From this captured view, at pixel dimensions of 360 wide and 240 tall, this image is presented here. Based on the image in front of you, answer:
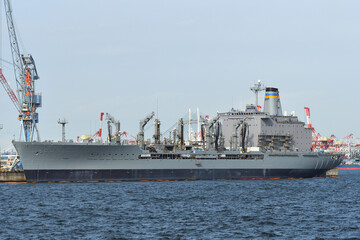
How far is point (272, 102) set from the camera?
73.4 metres

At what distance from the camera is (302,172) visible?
69.2 metres

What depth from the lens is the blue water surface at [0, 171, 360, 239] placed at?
2611 cm

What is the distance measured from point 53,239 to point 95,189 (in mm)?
24435

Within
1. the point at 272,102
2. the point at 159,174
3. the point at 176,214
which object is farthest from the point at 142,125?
the point at 176,214

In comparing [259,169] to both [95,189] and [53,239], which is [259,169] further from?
[53,239]

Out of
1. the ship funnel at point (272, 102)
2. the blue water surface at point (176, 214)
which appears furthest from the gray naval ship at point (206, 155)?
the blue water surface at point (176, 214)

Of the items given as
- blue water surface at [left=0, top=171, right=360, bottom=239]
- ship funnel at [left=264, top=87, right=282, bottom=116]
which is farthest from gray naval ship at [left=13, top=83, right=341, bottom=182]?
blue water surface at [left=0, top=171, right=360, bottom=239]

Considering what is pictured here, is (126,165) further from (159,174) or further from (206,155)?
(206,155)

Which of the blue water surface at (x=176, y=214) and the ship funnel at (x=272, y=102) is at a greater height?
the ship funnel at (x=272, y=102)

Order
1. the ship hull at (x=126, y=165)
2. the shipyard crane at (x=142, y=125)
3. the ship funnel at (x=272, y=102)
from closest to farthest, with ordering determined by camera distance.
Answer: the ship hull at (x=126, y=165) < the shipyard crane at (x=142, y=125) < the ship funnel at (x=272, y=102)

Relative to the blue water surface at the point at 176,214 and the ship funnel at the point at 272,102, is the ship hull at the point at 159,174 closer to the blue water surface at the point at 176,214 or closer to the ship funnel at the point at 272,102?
the blue water surface at the point at 176,214

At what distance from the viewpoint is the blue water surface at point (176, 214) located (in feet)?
85.7

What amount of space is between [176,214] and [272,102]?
143ft

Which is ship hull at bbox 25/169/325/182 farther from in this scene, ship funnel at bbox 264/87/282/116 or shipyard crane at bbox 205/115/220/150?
ship funnel at bbox 264/87/282/116
